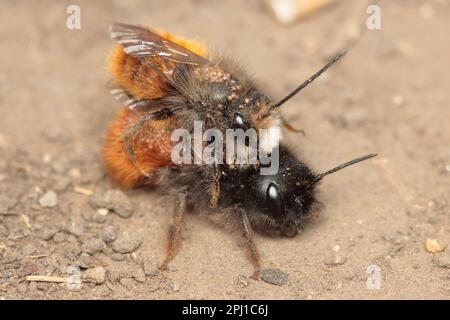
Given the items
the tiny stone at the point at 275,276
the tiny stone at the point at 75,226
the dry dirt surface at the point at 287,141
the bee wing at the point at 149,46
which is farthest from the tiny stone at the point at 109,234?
the bee wing at the point at 149,46

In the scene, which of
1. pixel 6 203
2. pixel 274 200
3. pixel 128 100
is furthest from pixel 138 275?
pixel 128 100

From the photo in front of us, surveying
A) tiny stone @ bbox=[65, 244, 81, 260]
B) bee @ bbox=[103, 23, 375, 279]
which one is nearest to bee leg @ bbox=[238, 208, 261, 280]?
bee @ bbox=[103, 23, 375, 279]

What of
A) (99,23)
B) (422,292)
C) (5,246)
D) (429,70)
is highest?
(99,23)

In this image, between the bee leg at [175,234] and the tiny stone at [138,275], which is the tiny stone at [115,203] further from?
the tiny stone at [138,275]

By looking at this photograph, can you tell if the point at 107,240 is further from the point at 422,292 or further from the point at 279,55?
the point at 279,55

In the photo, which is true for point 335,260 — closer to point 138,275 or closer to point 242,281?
point 242,281

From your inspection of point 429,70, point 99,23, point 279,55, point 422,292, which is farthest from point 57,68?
point 422,292
